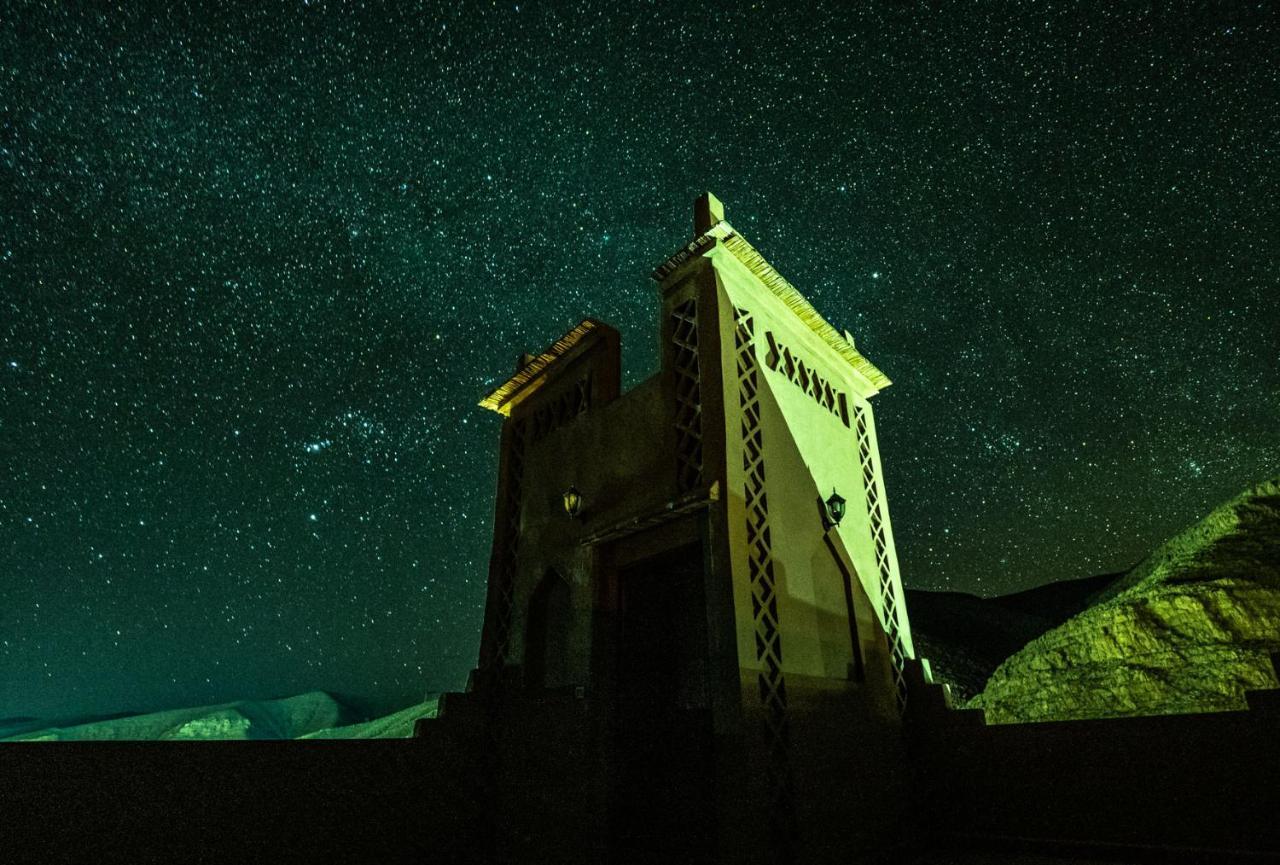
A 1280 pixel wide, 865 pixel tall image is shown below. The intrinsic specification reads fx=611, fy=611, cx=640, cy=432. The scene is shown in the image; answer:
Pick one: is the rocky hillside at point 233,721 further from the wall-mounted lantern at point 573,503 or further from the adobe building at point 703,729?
the wall-mounted lantern at point 573,503

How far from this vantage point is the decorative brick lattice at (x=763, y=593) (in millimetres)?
6832

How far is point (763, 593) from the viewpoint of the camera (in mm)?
7652

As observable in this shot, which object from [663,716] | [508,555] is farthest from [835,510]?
[508,555]

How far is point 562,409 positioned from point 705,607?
4784mm

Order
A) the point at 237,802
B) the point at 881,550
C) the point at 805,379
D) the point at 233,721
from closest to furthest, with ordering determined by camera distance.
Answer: the point at 237,802
the point at 805,379
the point at 881,550
the point at 233,721

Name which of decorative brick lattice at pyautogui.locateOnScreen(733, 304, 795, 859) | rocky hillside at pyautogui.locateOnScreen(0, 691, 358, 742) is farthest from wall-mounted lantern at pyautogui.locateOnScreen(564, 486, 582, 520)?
rocky hillside at pyautogui.locateOnScreen(0, 691, 358, 742)

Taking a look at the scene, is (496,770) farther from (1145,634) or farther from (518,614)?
(1145,634)

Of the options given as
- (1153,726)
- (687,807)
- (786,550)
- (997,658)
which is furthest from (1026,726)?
(997,658)

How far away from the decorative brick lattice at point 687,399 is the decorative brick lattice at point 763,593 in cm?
61

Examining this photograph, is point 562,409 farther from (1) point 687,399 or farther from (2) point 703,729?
(2) point 703,729

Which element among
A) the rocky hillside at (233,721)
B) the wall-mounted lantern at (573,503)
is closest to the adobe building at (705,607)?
the wall-mounted lantern at (573,503)

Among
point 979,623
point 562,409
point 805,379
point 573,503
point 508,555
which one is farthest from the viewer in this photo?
point 979,623

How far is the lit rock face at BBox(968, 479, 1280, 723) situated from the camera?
13523 mm

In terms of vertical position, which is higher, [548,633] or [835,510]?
[835,510]
